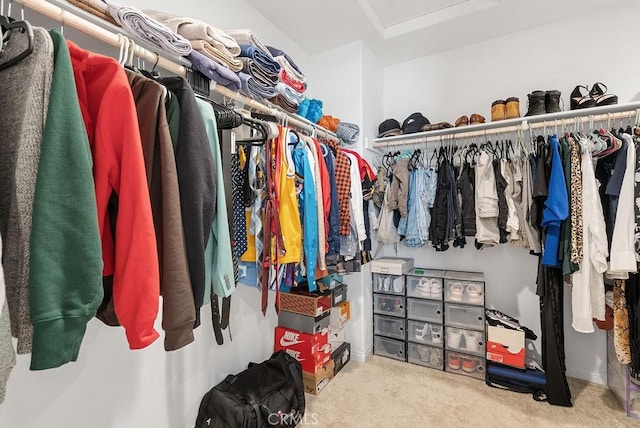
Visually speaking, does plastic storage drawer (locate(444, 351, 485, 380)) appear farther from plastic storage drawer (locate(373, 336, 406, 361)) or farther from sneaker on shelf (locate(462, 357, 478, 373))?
plastic storage drawer (locate(373, 336, 406, 361))

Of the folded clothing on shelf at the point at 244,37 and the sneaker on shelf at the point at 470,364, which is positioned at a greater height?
the folded clothing on shelf at the point at 244,37

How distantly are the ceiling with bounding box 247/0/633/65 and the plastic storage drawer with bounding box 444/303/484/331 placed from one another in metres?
2.19

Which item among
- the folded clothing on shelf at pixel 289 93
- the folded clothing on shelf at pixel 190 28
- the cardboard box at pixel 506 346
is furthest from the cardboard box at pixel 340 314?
the folded clothing on shelf at pixel 190 28

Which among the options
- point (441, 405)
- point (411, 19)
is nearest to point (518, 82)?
point (411, 19)

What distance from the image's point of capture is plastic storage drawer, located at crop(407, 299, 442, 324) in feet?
7.47

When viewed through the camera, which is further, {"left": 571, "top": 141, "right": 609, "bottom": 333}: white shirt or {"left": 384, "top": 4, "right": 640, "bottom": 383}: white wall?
{"left": 384, "top": 4, "right": 640, "bottom": 383}: white wall

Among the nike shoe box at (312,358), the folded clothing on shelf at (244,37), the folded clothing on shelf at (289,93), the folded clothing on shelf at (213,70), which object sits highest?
the folded clothing on shelf at (244,37)

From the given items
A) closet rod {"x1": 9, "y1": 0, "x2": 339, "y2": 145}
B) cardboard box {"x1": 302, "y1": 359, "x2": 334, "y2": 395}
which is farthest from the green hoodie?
cardboard box {"x1": 302, "y1": 359, "x2": 334, "y2": 395}

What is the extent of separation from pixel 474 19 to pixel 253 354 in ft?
9.75

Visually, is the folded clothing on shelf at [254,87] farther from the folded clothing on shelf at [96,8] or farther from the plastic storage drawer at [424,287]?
the plastic storage drawer at [424,287]

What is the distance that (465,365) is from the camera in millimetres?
2166

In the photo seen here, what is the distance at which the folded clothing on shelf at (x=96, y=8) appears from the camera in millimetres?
874

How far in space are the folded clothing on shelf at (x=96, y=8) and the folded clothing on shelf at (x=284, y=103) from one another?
83 cm

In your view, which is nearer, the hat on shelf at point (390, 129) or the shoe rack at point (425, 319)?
the shoe rack at point (425, 319)
